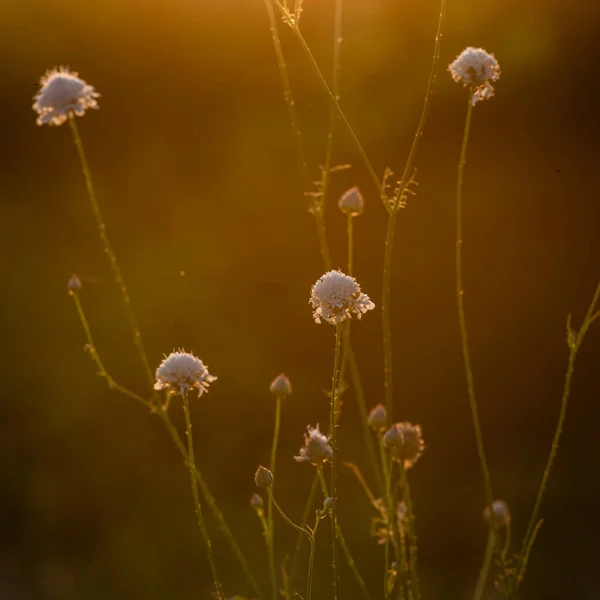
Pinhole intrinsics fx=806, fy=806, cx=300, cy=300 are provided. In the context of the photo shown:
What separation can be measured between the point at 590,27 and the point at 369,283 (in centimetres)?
140

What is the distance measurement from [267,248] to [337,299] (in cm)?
200

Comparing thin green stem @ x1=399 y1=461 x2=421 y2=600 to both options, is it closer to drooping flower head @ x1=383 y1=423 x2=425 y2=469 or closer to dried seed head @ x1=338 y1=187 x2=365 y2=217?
drooping flower head @ x1=383 y1=423 x2=425 y2=469

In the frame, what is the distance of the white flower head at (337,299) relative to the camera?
129 cm

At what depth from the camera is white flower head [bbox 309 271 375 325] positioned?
129 centimetres

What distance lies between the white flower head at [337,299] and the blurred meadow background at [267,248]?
1556 mm

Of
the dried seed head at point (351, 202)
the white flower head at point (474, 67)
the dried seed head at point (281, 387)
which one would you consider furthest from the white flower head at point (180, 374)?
the white flower head at point (474, 67)

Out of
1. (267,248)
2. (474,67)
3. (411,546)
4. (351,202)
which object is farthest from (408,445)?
(267,248)

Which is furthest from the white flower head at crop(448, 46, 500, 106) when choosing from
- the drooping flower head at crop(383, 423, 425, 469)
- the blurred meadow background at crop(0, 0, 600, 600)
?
the blurred meadow background at crop(0, 0, 600, 600)

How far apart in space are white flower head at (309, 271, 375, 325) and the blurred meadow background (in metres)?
1.56

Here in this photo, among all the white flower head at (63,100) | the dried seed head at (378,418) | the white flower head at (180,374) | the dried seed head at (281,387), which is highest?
the white flower head at (63,100)

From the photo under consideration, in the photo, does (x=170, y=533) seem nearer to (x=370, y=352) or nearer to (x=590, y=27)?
(x=370, y=352)

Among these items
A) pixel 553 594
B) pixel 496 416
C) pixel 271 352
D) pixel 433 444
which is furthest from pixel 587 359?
pixel 271 352

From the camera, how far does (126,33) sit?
347 cm

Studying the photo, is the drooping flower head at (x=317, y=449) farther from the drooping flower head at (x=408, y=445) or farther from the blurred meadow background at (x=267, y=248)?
the blurred meadow background at (x=267, y=248)
